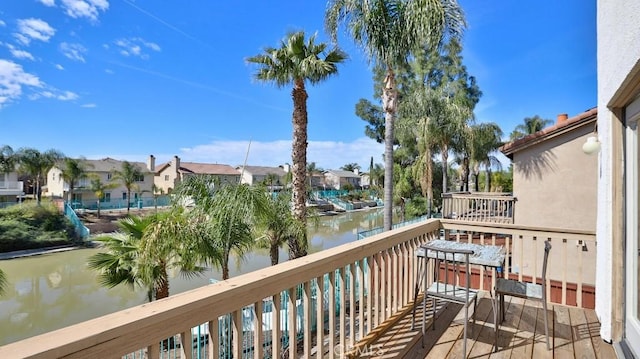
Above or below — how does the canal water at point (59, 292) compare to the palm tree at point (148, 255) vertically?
below

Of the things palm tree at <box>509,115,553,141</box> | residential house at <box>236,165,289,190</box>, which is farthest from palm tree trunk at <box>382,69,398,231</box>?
residential house at <box>236,165,289,190</box>

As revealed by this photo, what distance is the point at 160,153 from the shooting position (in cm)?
3953

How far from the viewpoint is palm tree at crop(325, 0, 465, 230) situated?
8195mm

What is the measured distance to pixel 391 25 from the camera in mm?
8531

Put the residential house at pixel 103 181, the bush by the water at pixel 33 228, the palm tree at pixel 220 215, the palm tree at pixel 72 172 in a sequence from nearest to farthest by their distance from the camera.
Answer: the palm tree at pixel 220 215, the bush by the water at pixel 33 228, the palm tree at pixel 72 172, the residential house at pixel 103 181

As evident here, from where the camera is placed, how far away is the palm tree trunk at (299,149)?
9602 mm

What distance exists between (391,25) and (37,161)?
105ft

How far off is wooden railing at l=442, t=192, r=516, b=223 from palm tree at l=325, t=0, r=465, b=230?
2.93 metres

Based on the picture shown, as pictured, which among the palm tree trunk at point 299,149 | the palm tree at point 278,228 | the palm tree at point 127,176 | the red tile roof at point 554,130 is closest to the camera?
the red tile roof at point 554,130

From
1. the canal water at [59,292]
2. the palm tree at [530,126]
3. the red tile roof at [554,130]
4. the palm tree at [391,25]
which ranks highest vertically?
the palm tree at [530,126]

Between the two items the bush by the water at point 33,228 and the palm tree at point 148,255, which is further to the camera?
the bush by the water at point 33,228

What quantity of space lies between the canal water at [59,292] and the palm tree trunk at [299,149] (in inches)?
52.7

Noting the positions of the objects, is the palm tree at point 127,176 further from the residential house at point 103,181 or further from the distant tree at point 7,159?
the distant tree at point 7,159

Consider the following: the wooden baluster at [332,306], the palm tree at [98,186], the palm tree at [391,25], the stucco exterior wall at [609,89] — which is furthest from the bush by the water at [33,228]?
the stucco exterior wall at [609,89]
